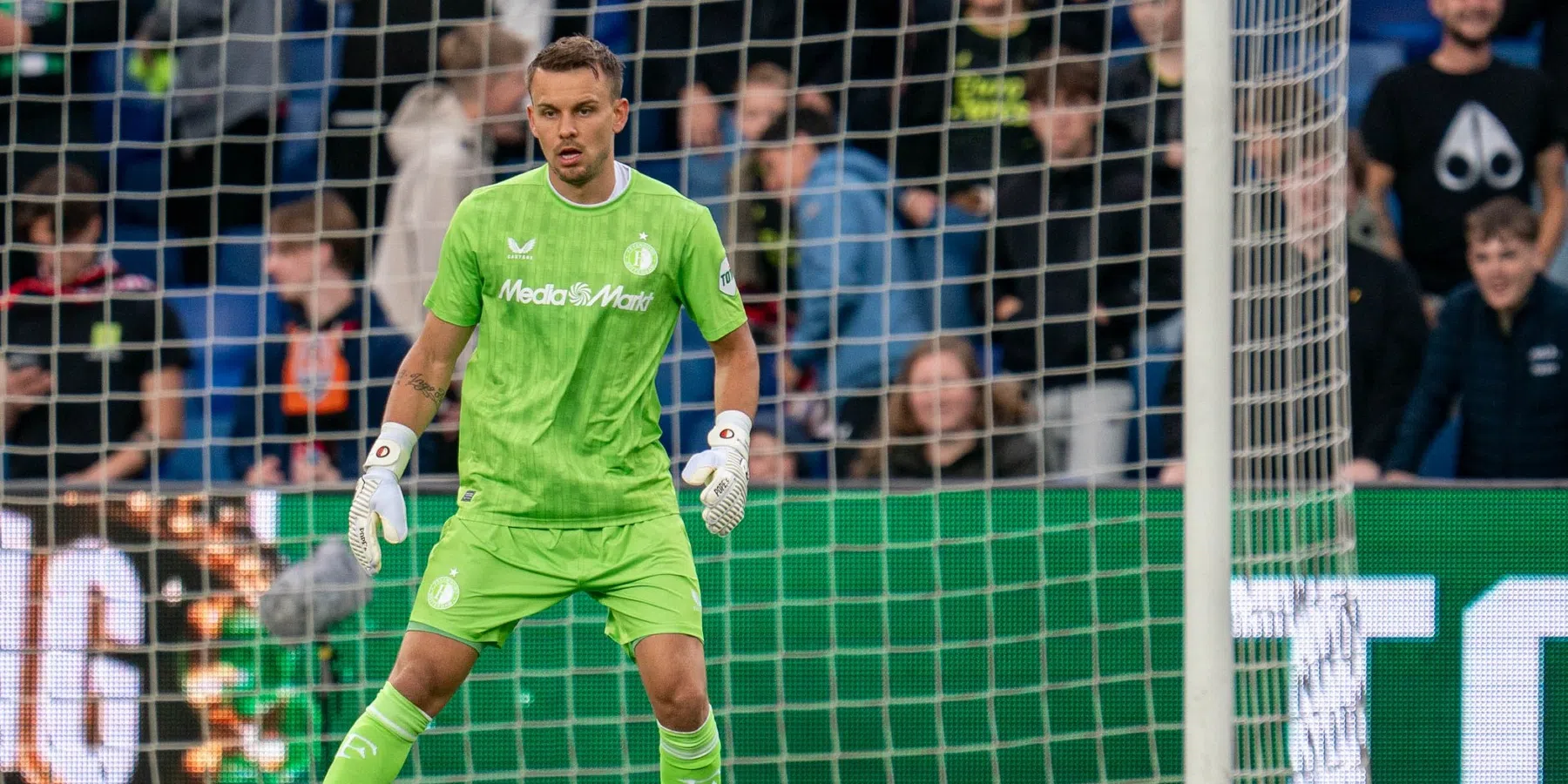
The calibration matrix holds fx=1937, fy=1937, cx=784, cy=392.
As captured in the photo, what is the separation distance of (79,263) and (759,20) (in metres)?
2.51

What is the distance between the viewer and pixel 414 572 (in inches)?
224

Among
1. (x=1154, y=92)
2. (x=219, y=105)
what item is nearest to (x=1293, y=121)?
(x=1154, y=92)

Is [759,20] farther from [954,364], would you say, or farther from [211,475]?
[211,475]

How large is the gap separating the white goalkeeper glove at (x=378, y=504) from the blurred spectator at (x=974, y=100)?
2.87 m

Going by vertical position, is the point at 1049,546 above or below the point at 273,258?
below

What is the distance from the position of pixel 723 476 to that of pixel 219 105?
154 inches

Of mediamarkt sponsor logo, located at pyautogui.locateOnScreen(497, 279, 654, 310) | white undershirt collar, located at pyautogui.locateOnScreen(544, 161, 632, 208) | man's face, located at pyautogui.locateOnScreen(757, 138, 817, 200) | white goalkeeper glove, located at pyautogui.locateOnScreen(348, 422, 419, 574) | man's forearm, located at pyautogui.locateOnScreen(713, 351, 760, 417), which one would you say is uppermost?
man's face, located at pyautogui.locateOnScreen(757, 138, 817, 200)

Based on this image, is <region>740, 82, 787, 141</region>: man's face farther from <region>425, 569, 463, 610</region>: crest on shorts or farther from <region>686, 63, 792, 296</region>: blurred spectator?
<region>425, 569, 463, 610</region>: crest on shorts

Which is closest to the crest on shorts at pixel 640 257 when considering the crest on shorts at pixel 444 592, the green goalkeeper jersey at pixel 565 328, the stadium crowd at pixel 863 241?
the green goalkeeper jersey at pixel 565 328

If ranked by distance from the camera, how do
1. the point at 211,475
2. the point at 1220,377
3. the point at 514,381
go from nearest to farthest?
the point at 514,381 < the point at 1220,377 < the point at 211,475

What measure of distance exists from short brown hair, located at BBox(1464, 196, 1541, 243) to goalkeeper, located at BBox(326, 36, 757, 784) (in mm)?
3327

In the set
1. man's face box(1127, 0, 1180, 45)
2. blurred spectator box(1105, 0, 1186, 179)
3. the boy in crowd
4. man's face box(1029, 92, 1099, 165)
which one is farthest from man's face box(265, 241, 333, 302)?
man's face box(1127, 0, 1180, 45)

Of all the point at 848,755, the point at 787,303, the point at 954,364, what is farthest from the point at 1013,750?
the point at 787,303

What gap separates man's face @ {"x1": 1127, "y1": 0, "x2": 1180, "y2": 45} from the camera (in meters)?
6.42
